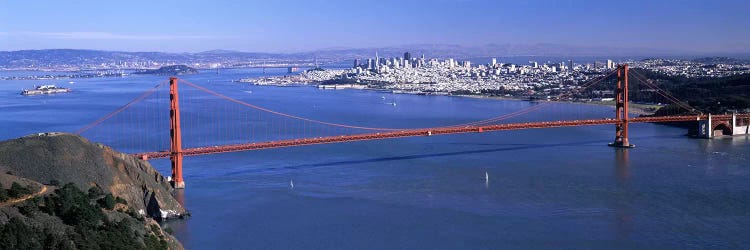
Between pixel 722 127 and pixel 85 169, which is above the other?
pixel 85 169

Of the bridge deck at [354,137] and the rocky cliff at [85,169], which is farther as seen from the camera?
the bridge deck at [354,137]

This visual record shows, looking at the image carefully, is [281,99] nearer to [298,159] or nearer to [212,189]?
[298,159]

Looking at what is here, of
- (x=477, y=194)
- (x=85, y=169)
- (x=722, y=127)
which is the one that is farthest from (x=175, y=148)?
(x=722, y=127)

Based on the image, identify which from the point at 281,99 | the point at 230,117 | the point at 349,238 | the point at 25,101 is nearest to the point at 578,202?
the point at 349,238

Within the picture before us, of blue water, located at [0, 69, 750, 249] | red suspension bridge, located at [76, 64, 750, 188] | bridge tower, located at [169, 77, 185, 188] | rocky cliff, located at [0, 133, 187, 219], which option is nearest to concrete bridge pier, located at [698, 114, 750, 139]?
red suspension bridge, located at [76, 64, 750, 188]

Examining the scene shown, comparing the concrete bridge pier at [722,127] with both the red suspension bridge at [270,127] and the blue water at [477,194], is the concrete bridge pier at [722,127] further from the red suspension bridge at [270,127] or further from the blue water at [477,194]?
the blue water at [477,194]

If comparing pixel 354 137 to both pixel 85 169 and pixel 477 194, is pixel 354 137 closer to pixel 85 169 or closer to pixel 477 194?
pixel 477 194

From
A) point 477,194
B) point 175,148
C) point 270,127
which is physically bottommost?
point 477,194

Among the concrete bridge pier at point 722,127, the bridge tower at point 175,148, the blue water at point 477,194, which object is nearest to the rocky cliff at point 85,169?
the blue water at point 477,194
